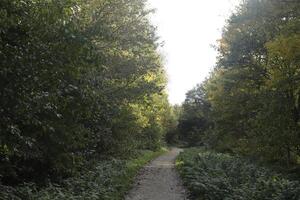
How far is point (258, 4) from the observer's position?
1775cm

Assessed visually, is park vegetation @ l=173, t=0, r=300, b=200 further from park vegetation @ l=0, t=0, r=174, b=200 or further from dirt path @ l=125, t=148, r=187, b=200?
park vegetation @ l=0, t=0, r=174, b=200

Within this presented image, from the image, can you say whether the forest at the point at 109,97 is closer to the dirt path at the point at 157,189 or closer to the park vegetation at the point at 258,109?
the park vegetation at the point at 258,109

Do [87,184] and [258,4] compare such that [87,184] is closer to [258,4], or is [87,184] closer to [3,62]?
[3,62]

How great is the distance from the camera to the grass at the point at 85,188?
11.2 m

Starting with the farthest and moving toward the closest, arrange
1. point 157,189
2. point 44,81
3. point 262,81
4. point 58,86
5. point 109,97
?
point 262,81 → point 109,97 → point 157,189 → point 58,86 → point 44,81

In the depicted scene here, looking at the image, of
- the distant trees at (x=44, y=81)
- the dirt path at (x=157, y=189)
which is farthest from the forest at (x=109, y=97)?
the dirt path at (x=157, y=189)

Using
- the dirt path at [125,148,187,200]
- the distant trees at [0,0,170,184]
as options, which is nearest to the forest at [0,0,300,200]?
the distant trees at [0,0,170,184]

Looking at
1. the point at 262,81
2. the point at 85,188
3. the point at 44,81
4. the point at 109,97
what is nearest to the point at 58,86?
the point at 44,81

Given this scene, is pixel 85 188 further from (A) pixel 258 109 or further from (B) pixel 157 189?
(A) pixel 258 109

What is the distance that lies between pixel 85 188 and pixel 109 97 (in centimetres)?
780

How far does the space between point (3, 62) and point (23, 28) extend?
28.4 inches

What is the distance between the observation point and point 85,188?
13891mm

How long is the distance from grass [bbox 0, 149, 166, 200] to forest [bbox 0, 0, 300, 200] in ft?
0.15

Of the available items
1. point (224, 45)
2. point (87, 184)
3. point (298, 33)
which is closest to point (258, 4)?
point (298, 33)
